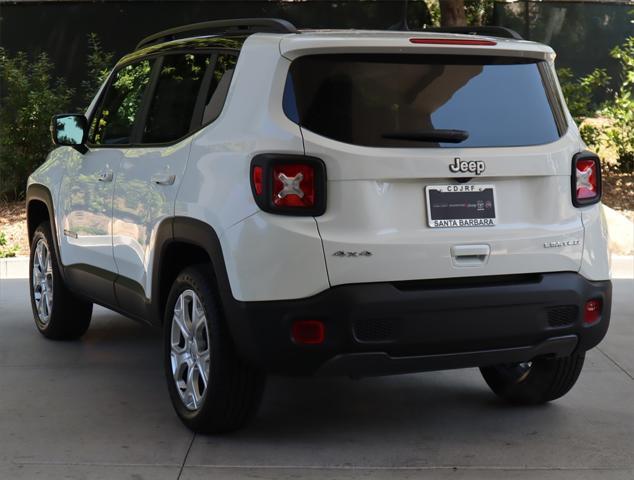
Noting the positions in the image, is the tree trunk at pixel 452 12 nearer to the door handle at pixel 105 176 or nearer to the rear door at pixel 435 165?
the door handle at pixel 105 176

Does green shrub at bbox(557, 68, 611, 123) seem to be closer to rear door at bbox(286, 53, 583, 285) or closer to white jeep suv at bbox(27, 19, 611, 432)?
white jeep suv at bbox(27, 19, 611, 432)

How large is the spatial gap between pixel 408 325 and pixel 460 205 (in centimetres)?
55

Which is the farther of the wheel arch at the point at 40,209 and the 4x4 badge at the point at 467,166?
the wheel arch at the point at 40,209

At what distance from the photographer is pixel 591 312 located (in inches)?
206

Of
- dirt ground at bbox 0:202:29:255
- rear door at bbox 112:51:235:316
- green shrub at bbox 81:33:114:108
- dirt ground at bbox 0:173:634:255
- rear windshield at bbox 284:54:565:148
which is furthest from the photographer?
green shrub at bbox 81:33:114:108

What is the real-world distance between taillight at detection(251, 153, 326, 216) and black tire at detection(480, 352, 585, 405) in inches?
62.3

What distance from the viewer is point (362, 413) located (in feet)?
19.1

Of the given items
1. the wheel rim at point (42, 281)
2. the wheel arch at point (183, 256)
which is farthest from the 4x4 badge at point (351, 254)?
the wheel rim at point (42, 281)

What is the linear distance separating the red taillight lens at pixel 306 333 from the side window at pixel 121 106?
6.11ft

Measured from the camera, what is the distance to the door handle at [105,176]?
6239mm

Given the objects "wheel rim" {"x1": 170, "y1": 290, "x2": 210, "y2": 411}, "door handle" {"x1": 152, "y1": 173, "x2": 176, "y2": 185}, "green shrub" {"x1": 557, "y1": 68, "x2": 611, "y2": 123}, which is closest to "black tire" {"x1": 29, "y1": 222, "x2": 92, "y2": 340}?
"door handle" {"x1": 152, "y1": 173, "x2": 176, "y2": 185}

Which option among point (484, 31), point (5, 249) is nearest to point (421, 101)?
point (484, 31)

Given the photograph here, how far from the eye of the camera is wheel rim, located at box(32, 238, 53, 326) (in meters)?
7.64

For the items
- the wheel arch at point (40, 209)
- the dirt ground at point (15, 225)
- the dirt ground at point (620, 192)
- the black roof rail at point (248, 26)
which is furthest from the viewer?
the dirt ground at point (620, 192)
